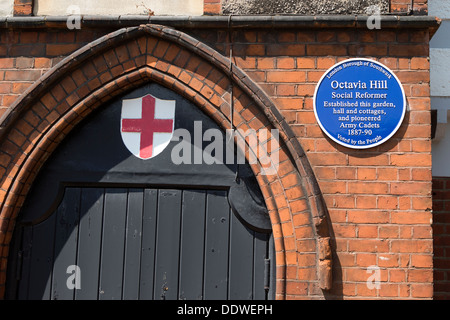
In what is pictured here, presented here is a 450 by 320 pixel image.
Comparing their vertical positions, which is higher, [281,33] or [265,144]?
[281,33]

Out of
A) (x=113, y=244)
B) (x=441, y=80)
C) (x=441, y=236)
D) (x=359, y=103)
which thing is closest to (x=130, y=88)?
(x=113, y=244)

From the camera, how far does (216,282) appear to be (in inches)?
138

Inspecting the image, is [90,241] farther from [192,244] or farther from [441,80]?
[441,80]

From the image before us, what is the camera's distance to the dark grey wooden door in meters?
3.52

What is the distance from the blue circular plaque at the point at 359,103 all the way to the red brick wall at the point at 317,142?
6 centimetres

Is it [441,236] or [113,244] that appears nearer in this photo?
[113,244]

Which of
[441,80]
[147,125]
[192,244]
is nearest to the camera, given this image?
[192,244]

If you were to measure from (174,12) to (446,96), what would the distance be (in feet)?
7.42

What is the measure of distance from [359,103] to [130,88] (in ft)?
5.60

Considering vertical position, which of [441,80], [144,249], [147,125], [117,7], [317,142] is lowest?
[144,249]

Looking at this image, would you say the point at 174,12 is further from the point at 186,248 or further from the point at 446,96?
the point at 446,96

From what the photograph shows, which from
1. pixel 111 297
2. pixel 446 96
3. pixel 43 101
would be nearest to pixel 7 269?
pixel 111 297

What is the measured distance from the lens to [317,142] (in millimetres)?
3408

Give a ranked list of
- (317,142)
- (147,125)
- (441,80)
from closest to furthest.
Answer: (317,142) < (147,125) < (441,80)
